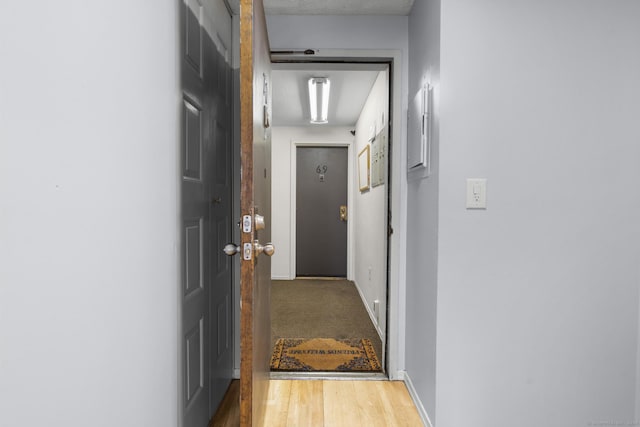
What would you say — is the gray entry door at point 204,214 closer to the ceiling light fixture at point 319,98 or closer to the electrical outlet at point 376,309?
the ceiling light fixture at point 319,98

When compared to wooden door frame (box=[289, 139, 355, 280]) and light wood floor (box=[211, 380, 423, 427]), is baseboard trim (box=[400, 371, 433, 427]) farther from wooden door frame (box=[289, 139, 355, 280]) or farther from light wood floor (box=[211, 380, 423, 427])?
wooden door frame (box=[289, 139, 355, 280])

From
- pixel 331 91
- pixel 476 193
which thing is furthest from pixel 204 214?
pixel 331 91

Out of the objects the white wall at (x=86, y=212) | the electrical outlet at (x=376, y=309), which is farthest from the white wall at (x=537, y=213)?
the electrical outlet at (x=376, y=309)

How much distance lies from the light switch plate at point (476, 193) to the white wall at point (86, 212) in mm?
1214

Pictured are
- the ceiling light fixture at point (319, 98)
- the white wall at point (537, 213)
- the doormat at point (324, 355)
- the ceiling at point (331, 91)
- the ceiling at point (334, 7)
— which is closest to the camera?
the white wall at point (537, 213)

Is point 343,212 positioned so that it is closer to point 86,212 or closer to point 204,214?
point 204,214

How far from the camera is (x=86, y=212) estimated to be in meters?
0.85

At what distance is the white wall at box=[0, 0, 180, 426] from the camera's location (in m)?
0.65

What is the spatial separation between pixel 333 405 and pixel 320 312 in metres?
1.84

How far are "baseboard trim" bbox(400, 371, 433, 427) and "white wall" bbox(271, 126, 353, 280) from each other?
10.8ft

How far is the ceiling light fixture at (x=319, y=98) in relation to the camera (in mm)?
3449

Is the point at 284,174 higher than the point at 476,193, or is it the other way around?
the point at 284,174

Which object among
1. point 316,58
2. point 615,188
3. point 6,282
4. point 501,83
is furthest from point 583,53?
point 6,282

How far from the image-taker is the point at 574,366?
68.5 inches
